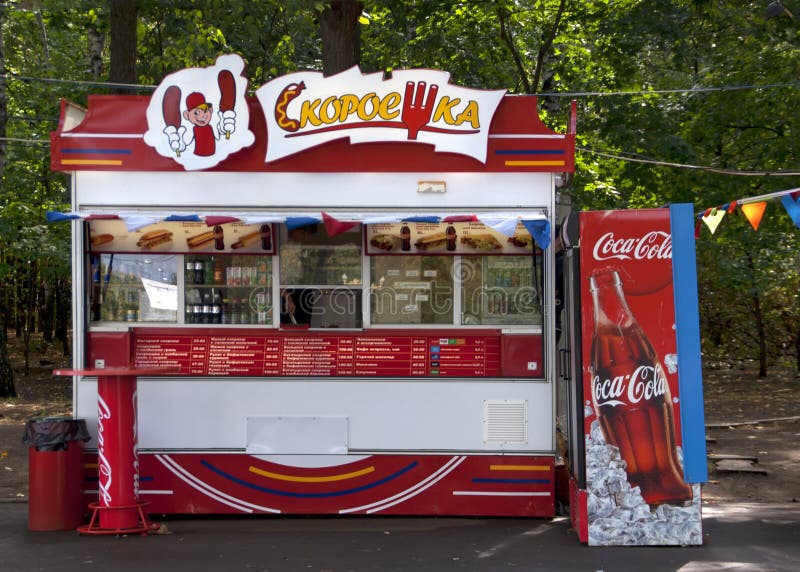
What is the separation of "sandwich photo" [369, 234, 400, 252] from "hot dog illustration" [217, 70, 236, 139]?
1556 mm

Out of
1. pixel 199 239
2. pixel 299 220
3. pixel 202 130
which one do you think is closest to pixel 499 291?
pixel 299 220

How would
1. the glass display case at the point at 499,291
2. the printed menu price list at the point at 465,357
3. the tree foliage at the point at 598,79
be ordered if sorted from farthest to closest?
the tree foliage at the point at 598,79 < the glass display case at the point at 499,291 < the printed menu price list at the point at 465,357

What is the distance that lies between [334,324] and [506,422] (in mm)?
1748

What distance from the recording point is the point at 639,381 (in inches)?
298

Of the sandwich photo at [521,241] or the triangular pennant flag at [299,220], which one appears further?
the sandwich photo at [521,241]

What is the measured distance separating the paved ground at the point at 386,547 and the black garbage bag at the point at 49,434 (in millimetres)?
719

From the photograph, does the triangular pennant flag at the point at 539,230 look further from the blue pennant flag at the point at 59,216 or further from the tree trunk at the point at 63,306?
the tree trunk at the point at 63,306

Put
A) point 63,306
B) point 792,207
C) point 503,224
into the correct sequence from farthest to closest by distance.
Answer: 1. point 63,306
2. point 503,224
3. point 792,207

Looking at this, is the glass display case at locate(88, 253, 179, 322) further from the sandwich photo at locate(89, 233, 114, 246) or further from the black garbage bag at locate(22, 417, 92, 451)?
the black garbage bag at locate(22, 417, 92, 451)

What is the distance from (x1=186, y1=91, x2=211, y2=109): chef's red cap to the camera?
28.0 ft

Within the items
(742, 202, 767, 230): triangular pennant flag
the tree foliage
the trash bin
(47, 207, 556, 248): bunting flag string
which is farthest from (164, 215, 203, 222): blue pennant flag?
the tree foliage

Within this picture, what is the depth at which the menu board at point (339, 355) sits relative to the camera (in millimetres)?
8641

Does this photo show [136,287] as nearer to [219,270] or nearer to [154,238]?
[154,238]

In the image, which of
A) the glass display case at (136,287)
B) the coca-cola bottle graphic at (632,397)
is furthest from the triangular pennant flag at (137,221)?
the coca-cola bottle graphic at (632,397)
